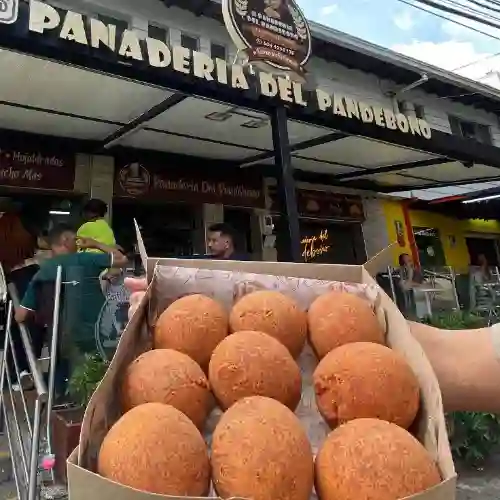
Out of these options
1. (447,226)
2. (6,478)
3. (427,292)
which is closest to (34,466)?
(6,478)

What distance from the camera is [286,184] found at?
203 inches

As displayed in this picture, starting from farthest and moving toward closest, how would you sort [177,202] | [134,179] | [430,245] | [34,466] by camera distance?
[430,245] → [177,202] → [134,179] → [34,466]

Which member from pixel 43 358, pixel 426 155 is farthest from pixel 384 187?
pixel 43 358

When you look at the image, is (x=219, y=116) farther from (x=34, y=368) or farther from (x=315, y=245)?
(x=315, y=245)

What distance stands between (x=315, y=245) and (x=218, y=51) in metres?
4.36

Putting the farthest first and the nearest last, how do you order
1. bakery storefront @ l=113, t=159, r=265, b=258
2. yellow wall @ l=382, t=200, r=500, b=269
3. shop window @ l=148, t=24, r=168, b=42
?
yellow wall @ l=382, t=200, r=500, b=269, shop window @ l=148, t=24, r=168, b=42, bakery storefront @ l=113, t=159, r=265, b=258

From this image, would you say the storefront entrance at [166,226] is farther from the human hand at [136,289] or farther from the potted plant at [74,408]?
the human hand at [136,289]

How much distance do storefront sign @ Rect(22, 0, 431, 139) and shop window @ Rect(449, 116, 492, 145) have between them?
285 inches

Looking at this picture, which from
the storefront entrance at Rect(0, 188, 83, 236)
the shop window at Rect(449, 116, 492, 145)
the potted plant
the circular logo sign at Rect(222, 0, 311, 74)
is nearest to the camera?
the potted plant

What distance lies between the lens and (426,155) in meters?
7.89

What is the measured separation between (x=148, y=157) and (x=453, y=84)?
801cm

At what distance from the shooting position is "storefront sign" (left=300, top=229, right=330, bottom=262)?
10.0 m

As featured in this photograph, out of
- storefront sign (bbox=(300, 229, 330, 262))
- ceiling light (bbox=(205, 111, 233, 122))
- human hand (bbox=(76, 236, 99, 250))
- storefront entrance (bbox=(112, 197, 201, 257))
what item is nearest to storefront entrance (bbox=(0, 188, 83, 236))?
storefront entrance (bbox=(112, 197, 201, 257))

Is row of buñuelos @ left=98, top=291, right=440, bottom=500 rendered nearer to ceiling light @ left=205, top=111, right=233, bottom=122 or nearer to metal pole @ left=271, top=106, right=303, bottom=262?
metal pole @ left=271, top=106, right=303, bottom=262
